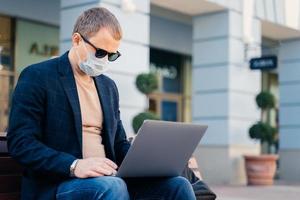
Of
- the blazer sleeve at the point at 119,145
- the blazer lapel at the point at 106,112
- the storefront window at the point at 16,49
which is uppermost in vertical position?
the storefront window at the point at 16,49

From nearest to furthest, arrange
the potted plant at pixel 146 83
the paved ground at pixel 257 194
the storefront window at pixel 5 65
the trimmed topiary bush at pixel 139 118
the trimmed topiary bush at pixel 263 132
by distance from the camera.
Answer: the paved ground at pixel 257 194, the trimmed topiary bush at pixel 139 118, the potted plant at pixel 146 83, the storefront window at pixel 5 65, the trimmed topiary bush at pixel 263 132

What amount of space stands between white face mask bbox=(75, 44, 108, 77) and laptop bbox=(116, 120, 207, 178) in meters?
0.41

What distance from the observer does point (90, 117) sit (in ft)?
8.82

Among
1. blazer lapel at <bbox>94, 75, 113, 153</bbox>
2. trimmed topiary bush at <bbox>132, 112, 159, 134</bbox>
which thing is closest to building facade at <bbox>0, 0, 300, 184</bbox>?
trimmed topiary bush at <bbox>132, 112, 159, 134</bbox>

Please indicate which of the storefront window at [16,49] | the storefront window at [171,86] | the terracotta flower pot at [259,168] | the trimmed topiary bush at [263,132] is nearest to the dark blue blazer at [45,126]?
the storefront window at [16,49]

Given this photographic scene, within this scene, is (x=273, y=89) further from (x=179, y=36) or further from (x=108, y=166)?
(x=108, y=166)

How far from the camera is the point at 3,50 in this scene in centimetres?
1059

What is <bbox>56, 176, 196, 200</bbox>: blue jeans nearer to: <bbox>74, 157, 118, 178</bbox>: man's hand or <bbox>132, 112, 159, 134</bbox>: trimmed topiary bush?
<bbox>74, 157, 118, 178</bbox>: man's hand

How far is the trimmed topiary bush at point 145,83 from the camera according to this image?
8789 millimetres

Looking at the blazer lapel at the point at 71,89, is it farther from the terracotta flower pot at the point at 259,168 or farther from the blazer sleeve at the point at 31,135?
the terracotta flower pot at the point at 259,168

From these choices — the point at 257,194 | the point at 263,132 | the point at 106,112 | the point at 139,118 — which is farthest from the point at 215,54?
the point at 106,112

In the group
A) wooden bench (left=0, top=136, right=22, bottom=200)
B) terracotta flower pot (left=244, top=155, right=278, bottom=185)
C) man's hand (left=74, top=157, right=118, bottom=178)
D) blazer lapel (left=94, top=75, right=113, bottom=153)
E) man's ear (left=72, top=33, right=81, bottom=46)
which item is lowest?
terracotta flower pot (left=244, top=155, right=278, bottom=185)

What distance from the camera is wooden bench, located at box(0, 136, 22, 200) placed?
281 cm

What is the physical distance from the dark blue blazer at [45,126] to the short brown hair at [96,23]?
19 cm
